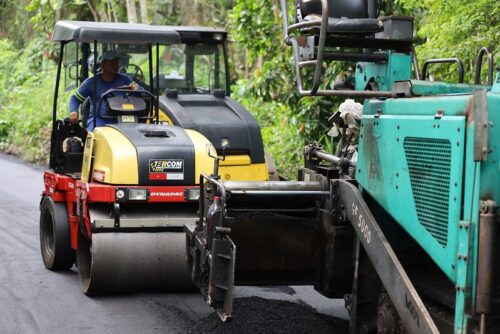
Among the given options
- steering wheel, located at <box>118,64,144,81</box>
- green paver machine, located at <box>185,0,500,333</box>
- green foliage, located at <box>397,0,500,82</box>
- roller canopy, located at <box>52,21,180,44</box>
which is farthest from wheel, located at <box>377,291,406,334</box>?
steering wheel, located at <box>118,64,144,81</box>

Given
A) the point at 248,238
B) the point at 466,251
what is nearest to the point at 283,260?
the point at 248,238

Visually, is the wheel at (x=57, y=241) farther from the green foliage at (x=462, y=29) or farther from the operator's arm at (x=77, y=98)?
the green foliage at (x=462, y=29)

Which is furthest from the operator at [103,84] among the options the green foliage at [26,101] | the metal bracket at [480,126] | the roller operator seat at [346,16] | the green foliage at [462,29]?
the green foliage at [26,101]

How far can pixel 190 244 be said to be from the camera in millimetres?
7215

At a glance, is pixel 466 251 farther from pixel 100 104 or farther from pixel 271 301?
pixel 100 104

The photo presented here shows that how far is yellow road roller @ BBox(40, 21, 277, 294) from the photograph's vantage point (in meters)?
8.25

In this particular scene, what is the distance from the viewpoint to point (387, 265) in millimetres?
5012

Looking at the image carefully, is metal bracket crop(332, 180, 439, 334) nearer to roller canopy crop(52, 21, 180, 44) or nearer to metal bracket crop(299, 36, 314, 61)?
metal bracket crop(299, 36, 314, 61)

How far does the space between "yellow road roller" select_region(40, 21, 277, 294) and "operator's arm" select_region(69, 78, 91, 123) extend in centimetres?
5

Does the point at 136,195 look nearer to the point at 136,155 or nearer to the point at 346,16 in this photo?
→ the point at 136,155

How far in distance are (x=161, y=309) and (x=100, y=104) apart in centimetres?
253

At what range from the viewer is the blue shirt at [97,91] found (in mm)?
9594

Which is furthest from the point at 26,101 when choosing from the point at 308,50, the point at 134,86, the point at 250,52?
the point at 308,50

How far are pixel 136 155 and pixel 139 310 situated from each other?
1412mm
